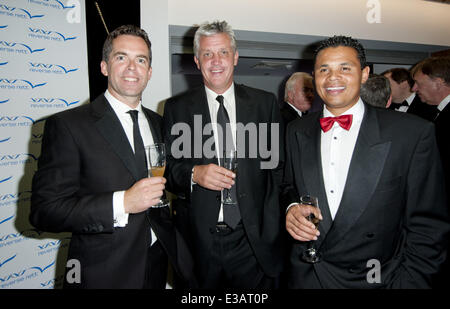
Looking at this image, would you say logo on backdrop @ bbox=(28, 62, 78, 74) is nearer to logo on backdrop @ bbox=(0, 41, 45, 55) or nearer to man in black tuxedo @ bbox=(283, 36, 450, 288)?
logo on backdrop @ bbox=(0, 41, 45, 55)

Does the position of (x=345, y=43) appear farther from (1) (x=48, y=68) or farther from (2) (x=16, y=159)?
(2) (x=16, y=159)

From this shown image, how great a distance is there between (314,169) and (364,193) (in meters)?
0.32

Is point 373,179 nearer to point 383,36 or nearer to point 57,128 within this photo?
point 57,128

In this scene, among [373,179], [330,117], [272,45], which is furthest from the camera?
[272,45]

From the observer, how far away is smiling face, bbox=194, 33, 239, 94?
2188 mm

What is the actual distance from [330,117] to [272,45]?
10.4 feet

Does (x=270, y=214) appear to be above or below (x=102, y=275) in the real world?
above

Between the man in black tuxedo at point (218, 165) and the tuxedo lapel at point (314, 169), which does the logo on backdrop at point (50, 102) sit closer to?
the man in black tuxedo at point (218, 165)

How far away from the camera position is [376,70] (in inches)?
237

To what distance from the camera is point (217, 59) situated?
219cm

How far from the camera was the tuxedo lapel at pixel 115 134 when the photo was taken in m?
1.67

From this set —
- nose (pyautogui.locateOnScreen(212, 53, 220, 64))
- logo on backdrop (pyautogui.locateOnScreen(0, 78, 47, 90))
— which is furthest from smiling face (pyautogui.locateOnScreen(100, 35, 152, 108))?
logo on backdrop (pyautogui.locateOnScreen(0, 78, 47, 90))
